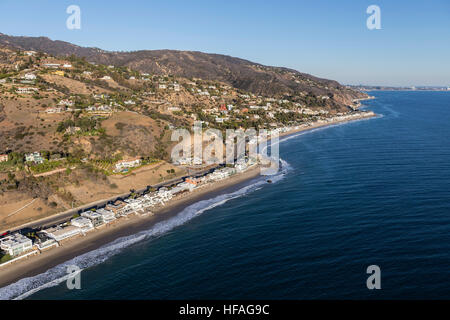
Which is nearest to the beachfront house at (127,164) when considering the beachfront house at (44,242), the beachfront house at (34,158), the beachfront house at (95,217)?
the beachfront house at (34,158)

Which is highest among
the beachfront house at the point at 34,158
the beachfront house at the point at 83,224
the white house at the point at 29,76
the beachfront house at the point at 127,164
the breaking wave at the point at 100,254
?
the white house at the point at 29,76

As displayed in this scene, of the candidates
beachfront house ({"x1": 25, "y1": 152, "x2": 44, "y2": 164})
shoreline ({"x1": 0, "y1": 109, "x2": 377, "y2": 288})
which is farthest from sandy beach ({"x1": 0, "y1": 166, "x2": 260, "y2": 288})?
beachfront house ({"x1": 25, "y1": 152, "x2": 44, "y2": 164})

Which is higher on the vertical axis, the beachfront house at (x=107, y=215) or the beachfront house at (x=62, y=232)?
the beachfront house at (x=107, y=215)

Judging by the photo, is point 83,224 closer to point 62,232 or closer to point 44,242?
point 62,232

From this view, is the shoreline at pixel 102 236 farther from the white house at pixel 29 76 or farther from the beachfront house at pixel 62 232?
the white house at pixel 29 76

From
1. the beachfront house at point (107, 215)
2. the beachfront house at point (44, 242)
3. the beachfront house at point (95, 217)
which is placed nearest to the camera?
the beachfront house at point (44, 242)

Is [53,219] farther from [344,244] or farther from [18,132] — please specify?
[344,244]
